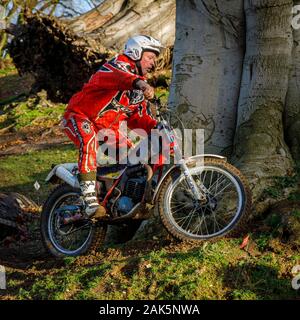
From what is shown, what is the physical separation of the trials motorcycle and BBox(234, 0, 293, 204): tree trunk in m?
Result: 0.51

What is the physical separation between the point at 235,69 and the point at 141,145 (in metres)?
1.34

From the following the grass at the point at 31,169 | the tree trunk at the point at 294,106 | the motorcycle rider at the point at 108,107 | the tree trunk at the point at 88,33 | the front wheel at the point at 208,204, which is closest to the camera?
the front wheel at the point at 208,204

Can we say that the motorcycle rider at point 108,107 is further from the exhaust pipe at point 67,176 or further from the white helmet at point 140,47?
the exhaust pipe at point 67,176

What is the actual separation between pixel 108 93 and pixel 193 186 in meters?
1.44

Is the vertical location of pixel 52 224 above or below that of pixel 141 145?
below

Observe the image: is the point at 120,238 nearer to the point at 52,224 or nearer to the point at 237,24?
the point at 52,224

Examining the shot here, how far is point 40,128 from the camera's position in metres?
15.2

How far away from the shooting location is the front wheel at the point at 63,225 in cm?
680

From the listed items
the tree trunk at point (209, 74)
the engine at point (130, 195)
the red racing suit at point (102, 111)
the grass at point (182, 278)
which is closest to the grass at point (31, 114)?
the red racing suit at point (102, 111)

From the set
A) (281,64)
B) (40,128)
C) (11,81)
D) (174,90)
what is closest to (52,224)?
(174,90)

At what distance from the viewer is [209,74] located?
666cm

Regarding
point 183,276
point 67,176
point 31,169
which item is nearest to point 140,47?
point 67,176

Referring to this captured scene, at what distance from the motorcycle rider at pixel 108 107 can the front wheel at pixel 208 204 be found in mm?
847

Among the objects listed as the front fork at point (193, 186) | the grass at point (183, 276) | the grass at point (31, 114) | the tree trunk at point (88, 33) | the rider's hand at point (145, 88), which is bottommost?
the grass at point (183, 276)
